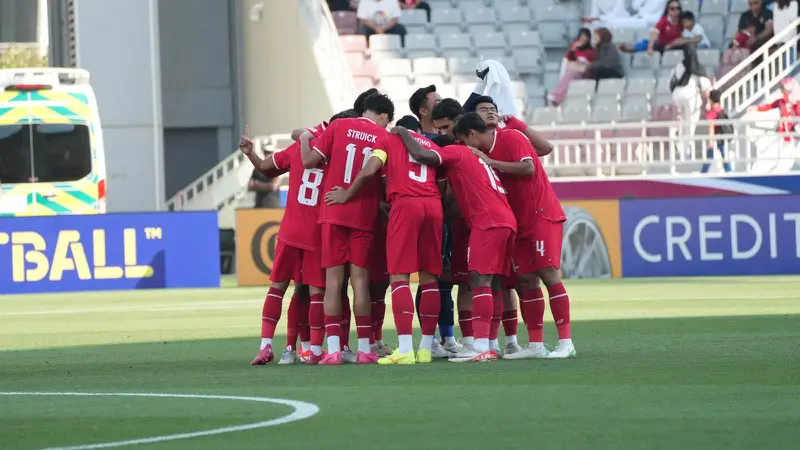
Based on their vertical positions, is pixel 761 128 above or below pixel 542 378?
above

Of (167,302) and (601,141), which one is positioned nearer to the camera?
(167,302)

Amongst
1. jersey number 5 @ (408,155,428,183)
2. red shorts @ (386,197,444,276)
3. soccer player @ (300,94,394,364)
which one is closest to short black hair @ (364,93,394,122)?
soccer player @ (300,94,394,364)

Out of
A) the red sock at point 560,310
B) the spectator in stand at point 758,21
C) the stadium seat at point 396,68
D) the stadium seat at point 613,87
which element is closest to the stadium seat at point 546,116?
the stadium seat at point 613,87

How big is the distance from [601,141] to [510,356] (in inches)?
691

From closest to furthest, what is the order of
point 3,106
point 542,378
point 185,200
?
point 542,378
point 3,106
point 185,200

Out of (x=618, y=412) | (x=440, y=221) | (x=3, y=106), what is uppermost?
(x=3, y=106)

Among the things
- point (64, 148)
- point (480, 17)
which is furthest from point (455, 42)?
point (64, 148)

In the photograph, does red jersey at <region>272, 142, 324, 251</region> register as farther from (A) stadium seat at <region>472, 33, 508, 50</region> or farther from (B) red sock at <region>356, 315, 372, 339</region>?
(A) stadium seat at <region>472, 33, 508, 50</region>

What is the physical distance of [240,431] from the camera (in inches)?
298

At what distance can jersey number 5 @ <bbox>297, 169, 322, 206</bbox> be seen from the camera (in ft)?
38.8

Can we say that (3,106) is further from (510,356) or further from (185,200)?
(510,356)

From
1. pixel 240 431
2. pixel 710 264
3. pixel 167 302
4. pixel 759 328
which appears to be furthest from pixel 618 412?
pixel 710 264

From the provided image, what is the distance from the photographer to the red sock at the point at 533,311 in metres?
11.8

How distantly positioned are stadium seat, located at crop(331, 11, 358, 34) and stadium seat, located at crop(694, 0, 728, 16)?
704cm
